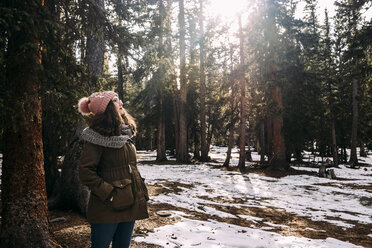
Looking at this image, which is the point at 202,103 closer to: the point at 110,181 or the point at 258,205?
the point at 258,205

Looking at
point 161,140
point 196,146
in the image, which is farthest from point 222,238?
point 196,146

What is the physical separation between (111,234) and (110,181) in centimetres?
49

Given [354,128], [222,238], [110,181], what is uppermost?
[354,128]

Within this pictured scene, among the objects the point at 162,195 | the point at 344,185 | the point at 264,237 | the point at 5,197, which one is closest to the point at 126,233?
the point at 5,197

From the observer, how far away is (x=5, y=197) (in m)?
3.54

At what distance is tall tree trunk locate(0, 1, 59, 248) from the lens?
3.49 m

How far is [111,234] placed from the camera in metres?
2.42

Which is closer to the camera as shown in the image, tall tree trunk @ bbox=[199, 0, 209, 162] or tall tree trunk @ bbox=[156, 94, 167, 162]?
tall tree trunk @ bbox=[156, 94, 167, 162]

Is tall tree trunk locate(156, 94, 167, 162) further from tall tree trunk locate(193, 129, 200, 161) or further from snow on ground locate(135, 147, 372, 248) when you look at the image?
snow on ground locate(135, 147, 372, 248)

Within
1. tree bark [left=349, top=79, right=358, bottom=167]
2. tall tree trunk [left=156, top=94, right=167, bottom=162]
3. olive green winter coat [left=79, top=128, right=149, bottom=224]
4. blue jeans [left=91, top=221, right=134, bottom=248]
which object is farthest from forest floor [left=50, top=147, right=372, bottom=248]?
tall tree trunk [left=156, top=94, right=167, bottom=162]

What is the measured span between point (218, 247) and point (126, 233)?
8.70ft

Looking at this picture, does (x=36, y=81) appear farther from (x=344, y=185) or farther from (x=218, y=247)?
(x=344, y=185)

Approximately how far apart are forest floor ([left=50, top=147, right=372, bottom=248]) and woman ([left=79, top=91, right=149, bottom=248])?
218 cm

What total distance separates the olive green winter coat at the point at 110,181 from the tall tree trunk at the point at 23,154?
5.41 feet
